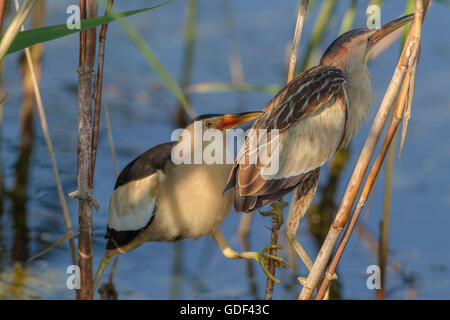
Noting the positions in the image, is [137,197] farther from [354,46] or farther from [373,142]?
[373,142]

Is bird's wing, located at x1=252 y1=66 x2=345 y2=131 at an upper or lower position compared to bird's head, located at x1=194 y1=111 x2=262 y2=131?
lower

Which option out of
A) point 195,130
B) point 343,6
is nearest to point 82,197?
point 195,130

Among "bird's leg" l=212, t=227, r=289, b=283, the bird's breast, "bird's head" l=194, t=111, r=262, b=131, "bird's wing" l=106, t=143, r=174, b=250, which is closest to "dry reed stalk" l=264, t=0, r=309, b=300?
"bird's leg" l=212, t=227, r=289, b=283

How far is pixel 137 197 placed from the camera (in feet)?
8.64

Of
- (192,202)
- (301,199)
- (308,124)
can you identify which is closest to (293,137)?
(308,124)

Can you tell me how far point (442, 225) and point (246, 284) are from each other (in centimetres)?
121

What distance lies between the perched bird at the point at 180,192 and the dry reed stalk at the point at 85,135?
40cm

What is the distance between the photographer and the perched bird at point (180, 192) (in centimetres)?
251

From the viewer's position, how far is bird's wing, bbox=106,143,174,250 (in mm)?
2633

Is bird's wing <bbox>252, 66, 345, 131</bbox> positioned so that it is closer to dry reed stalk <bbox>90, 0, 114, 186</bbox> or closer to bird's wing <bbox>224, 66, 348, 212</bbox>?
bird's wing <bbox>224, 66, 348, 212</bbox>

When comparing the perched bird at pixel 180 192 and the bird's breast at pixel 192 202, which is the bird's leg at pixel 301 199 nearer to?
the perched bird at pixel 180 192

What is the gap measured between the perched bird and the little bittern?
278mm

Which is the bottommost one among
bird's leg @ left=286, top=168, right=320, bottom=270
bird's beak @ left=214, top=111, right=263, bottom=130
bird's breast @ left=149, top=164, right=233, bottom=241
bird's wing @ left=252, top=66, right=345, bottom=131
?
bird's leg @ left=286, top=168, right=320, bottom=270

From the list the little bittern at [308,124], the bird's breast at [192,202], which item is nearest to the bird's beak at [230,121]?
the bird's breast at [192,202]
